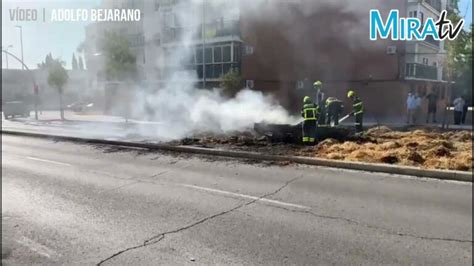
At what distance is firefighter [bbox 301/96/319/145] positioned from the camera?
8742mm

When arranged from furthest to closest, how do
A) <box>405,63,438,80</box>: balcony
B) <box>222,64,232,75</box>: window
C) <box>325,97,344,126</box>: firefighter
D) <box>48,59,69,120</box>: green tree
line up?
<box>48,59,69,120</box>: green tree, <box>222,64,232,75</box>: window, <box>405,63,438,80</box>: balcony, <box>325,97,344,126</box>: firefighter

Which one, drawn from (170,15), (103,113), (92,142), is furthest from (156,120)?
(103,113)

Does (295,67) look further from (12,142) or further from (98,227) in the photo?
(98,227)

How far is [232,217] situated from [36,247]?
1927mm

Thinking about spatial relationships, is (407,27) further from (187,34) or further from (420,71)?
(187,34)

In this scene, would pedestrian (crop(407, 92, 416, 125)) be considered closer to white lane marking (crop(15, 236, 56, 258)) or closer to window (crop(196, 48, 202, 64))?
window (crop(196, 48, 202, 64))

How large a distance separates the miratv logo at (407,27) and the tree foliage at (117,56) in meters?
10.1

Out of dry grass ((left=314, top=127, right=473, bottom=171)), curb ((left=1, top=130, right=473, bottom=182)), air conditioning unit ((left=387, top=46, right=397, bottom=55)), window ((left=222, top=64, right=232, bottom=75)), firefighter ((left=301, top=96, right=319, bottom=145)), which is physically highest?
air conditioning unit ((left=387, top=46, right=397, bottom=55))

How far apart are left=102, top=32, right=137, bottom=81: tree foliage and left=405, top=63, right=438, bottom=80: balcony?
1259cm

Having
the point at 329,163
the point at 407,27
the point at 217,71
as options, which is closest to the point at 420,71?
the point at 407,27

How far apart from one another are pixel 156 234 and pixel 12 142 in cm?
1086

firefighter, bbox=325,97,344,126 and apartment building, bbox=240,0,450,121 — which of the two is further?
apartment building, bbox=240,0,450,121

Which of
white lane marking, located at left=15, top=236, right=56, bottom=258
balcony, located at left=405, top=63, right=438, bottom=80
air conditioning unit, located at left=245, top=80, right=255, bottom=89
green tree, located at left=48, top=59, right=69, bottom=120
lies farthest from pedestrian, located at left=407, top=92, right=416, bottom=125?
green tree, located at left=48, top=59, right=69, bottom=120

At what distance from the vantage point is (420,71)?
63.2ft
